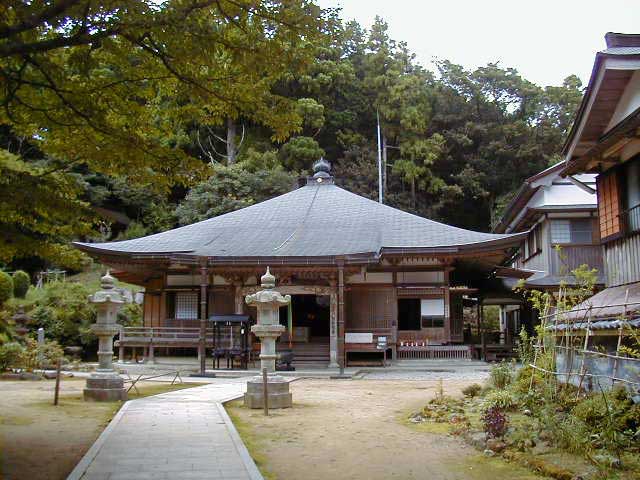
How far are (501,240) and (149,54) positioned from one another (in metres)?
15.5

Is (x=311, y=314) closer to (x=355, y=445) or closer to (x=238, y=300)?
(x=238, y=300)

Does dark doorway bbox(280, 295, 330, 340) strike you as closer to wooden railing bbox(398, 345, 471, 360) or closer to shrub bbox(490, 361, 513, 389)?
wooden railing bbox(398, 345, 471, 360)

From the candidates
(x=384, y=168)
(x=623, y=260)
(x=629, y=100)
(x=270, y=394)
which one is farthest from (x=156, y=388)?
(x=384, y=168)

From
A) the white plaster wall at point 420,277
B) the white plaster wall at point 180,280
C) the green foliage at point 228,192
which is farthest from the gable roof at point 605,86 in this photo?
the green foliage at point 228,192

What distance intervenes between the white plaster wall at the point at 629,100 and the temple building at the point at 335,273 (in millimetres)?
9793

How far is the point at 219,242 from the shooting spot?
2384cm

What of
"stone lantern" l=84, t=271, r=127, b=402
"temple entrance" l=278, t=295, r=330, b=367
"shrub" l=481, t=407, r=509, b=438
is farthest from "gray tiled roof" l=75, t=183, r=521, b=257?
"shrub" l=481, t=407, r=509, b=438

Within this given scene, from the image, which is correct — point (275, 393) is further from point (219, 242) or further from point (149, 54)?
point (219, 242)

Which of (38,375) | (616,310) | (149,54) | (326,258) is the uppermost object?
(149,54)

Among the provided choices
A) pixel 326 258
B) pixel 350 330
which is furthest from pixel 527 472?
pixel 350 330

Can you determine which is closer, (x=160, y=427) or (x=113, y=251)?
(x=160, y=427)

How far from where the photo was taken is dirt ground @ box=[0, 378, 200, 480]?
22.2 feet

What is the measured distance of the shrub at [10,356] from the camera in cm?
1772

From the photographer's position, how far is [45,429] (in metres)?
9.07
